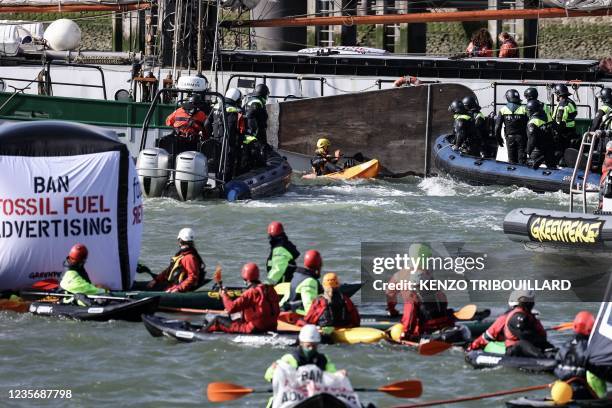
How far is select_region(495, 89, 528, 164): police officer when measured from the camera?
27.7 m

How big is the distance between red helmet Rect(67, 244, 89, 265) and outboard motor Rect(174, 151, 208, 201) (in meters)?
7.83


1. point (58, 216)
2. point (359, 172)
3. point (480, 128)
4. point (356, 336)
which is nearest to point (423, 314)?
point (356, 336)

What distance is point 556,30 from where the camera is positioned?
144 feet

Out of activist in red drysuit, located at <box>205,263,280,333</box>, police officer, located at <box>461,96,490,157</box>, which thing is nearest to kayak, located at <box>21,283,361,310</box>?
activist in red drysuit, located at <box>205,263,280,333</box>

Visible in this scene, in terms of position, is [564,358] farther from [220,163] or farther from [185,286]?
[220,163]

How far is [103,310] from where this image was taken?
17812mm

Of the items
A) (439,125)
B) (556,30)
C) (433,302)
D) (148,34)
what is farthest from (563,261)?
(556,30)

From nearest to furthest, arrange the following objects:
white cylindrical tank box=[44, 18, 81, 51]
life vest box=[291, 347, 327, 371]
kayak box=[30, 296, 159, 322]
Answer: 1. life vest box=[291, 347, 327, 371]
2. kayak box=[30, 296, 159, 322]
3. white cylindrical tank box=[44, 18, 81, 51]

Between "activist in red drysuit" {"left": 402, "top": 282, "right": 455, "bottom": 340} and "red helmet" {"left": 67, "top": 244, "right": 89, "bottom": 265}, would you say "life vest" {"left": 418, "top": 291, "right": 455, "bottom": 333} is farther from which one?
"red helmet" {"left": 67, "top": 244, "right": 89, "bottom": 265}

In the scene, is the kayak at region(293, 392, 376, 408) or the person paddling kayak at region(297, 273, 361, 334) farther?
the person paddling kayak at region(297, 273, 361, 334)

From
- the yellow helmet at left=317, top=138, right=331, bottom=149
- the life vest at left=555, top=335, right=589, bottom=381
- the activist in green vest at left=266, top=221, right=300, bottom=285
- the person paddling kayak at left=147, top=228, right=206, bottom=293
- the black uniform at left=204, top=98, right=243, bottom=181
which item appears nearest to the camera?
the life vest at left=555, top=335, right=589, bottom=381

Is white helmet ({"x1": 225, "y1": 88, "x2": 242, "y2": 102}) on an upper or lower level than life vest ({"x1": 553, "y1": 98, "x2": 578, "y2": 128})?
upper

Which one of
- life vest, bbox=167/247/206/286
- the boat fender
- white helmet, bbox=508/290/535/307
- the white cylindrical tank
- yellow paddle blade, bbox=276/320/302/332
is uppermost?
the white cylindrical tank

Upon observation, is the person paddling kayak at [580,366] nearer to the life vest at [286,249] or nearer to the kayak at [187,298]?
the life vest at [286,249]
